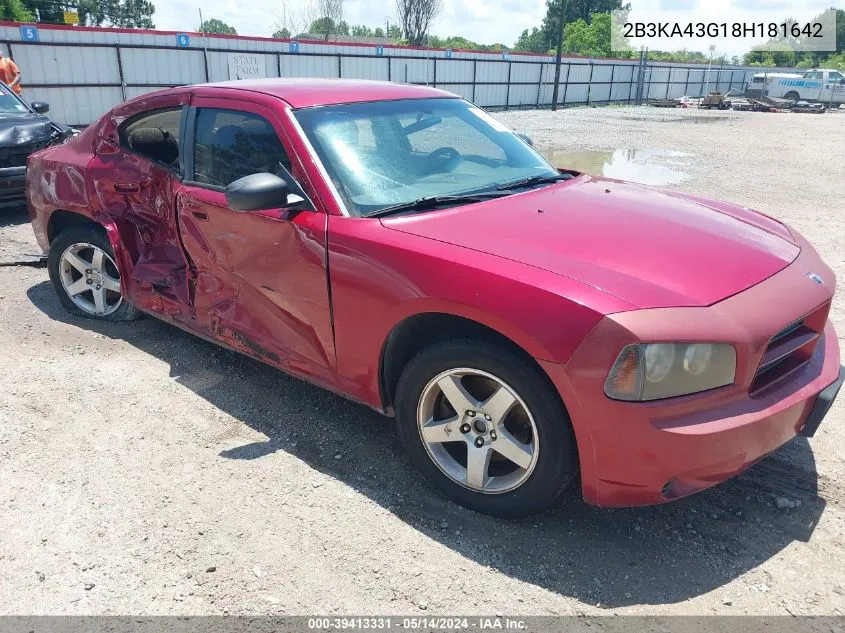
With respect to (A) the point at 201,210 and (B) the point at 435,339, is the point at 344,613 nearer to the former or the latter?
(B) the point at 435,339

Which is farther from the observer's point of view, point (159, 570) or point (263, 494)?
point (263, 494)

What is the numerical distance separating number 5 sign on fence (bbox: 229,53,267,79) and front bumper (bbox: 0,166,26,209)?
44.3 feet

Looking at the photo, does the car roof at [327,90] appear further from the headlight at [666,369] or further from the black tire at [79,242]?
the headlight at [666,369]

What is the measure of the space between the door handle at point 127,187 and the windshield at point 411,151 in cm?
143

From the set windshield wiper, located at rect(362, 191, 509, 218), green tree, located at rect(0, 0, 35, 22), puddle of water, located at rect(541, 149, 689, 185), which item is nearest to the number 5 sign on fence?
puddle of water, located at rect(541, 149, 689, 185)

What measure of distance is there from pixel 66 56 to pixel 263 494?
690 inches

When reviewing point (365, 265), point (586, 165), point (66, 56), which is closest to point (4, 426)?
point (365, 265)

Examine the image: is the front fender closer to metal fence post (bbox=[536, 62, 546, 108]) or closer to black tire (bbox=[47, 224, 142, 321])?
black tire (bbox=[47, 224, 142, 321])

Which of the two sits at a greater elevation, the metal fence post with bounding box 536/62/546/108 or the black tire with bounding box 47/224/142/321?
the metal fence post with bounding box 536/62/546/108

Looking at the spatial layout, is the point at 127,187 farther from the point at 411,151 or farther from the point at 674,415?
the point at 674,415

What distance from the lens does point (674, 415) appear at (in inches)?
90.7

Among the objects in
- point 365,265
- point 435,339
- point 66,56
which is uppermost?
point 66,56

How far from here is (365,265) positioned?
9.43ft

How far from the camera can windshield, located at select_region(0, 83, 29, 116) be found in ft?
28.2
